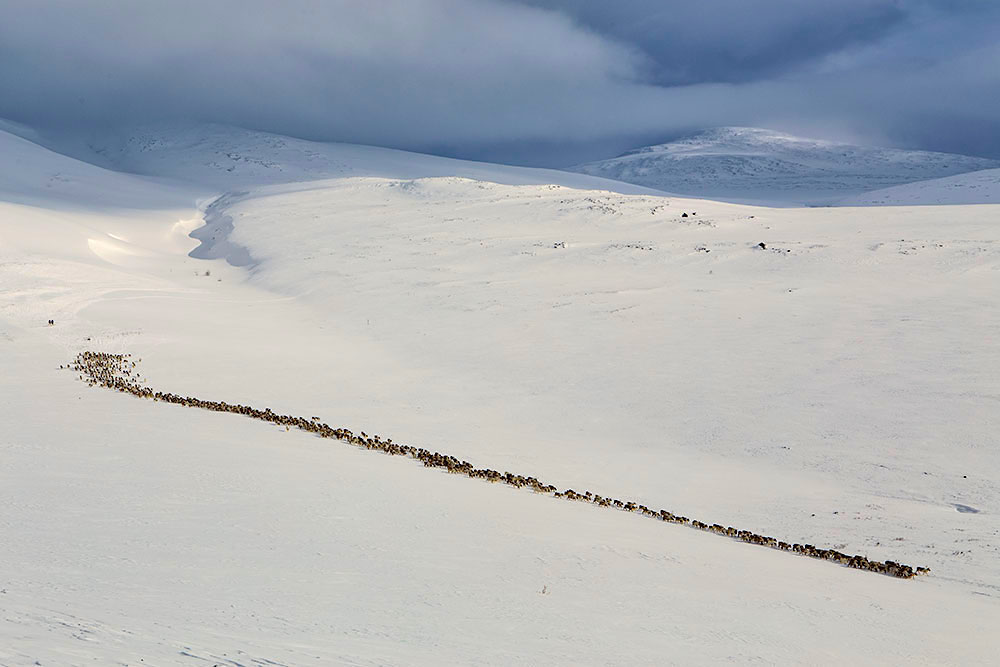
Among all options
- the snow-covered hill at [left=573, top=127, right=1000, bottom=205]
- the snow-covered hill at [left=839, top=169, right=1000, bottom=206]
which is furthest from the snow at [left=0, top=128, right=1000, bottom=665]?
the snow-covered hill at [left=573, top=127, right=1000, bottom=205]

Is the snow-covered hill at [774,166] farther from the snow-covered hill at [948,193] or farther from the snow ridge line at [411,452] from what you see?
the snow ridge line at [411,452]

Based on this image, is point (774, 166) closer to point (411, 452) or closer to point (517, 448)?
point (517, 448)

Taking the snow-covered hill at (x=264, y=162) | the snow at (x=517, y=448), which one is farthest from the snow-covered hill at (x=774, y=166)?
the snow at (x=517, y=448)

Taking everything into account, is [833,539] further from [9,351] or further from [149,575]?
[9,351]

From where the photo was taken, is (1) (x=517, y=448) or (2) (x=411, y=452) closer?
(2) (x=411, y=452)

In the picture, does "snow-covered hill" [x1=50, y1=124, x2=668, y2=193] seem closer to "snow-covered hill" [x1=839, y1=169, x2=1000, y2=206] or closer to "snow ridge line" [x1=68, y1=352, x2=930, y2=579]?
"snow-covered hill" [x1=839, y1=169, x2=1000, y2=206]

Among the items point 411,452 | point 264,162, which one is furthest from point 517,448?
point 264,162

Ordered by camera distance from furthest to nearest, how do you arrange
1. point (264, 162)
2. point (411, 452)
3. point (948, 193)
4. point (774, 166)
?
1. point (774, 166)
2. point (264, 162)
3. point (948, 193)
4. point (411, 452)
